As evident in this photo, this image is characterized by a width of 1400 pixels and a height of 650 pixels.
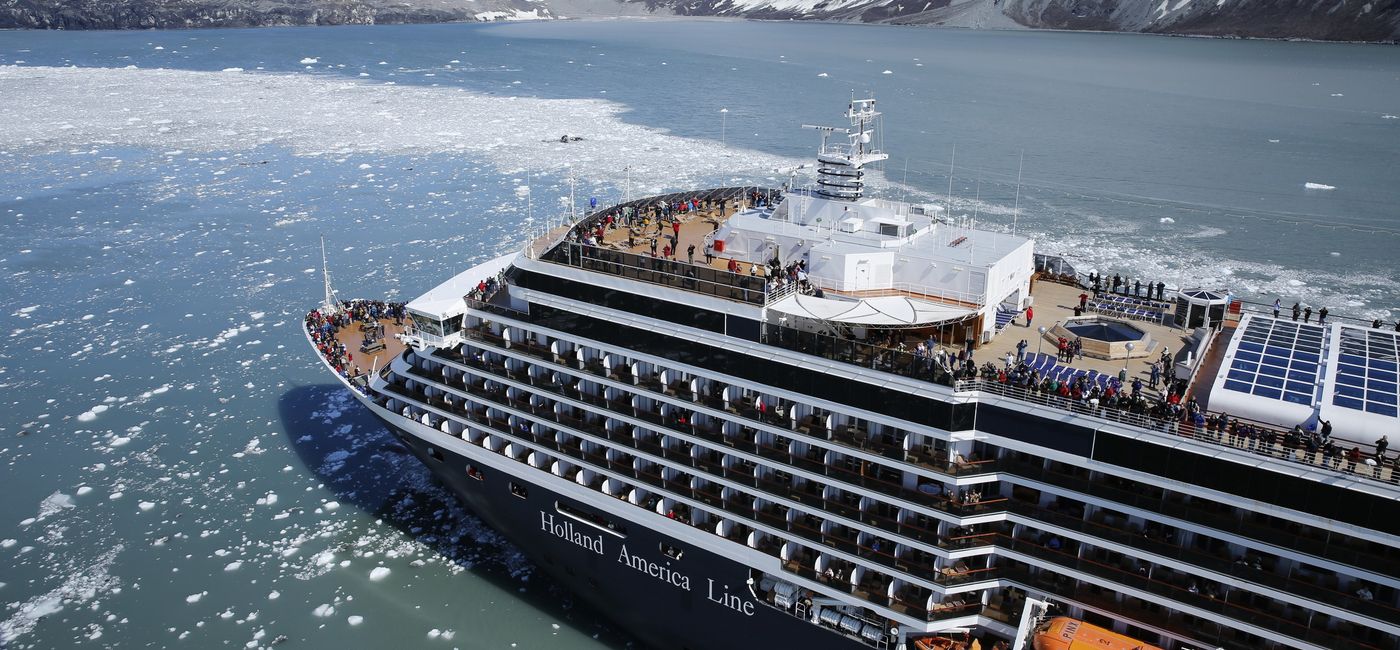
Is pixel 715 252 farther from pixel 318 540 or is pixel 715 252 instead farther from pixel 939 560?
pixel 318 540

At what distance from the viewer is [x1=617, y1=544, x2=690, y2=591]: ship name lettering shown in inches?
749

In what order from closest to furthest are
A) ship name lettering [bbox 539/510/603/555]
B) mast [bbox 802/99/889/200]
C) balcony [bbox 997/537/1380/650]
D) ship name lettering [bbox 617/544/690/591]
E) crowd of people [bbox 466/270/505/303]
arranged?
balcony [bbox 997/537/1380/650] → ship name lettering [bbox 617/544/690/591] → ship name lettering [bbox 539/510/603/555] → mast [bbox 802/99/889/200] → crowd of people [bbox 466/270/505/303]

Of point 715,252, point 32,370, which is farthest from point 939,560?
point 32,370

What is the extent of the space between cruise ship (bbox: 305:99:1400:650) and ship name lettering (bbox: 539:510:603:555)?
91mm

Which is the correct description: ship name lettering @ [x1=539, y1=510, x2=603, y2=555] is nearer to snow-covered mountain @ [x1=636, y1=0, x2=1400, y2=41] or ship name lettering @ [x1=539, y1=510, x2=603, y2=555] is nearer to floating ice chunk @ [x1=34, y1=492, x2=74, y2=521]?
floating ice chunk @ [x1=34, y1=492, x2=74, y2=521]

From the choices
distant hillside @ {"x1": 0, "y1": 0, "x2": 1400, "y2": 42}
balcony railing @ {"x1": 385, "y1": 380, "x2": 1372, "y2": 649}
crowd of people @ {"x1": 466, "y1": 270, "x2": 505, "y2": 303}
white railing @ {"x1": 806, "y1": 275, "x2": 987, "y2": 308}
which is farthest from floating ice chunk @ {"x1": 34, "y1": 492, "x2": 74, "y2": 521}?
distant hillside @ {"x1": 0, "y1": 0, "x2": 1400, "y2": 42}

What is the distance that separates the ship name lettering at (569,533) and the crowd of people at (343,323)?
28.0 feet

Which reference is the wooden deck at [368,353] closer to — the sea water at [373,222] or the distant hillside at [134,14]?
the sea water at [373,222]

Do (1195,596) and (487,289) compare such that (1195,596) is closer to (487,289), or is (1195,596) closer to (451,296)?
(487,289)

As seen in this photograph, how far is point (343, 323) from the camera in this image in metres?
29.9

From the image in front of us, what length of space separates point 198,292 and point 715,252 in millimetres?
28741

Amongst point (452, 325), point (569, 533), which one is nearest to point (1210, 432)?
point (569, 533)

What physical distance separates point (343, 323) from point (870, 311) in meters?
19.0

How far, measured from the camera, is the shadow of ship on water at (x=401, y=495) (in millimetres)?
→ 21969
